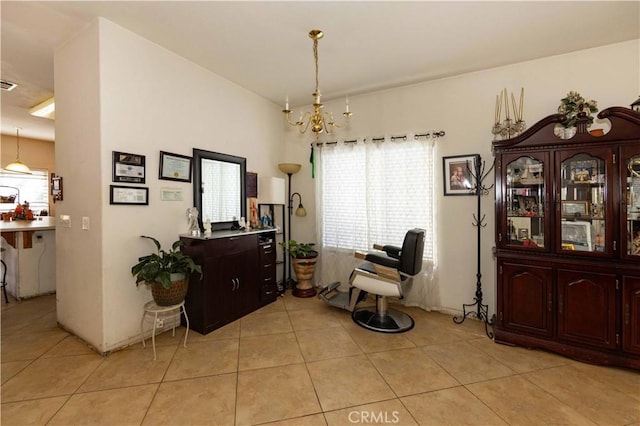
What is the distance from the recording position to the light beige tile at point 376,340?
8.52 ft

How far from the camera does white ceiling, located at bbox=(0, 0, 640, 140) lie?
221 cm

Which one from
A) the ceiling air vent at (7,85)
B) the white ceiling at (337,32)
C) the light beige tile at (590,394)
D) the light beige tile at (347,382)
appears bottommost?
the light beige tile at (590,394)

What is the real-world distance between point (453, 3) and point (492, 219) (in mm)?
2181

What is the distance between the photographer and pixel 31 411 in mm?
1768

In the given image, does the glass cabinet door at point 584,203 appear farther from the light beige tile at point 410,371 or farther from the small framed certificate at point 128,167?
the small framed certificate at point 128,167

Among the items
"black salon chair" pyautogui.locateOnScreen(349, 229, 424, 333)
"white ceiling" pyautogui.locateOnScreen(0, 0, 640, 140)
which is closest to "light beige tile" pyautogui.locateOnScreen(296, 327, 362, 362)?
"black salon chair" pyautogui.locateOnScreen(349, 229, 424, 333)

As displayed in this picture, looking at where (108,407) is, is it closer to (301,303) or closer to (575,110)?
(301,303)

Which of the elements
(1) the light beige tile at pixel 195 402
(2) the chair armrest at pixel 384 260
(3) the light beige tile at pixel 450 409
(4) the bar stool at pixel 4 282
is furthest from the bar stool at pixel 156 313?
(4) the bar stool at pixel 4 282

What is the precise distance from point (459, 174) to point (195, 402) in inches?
133

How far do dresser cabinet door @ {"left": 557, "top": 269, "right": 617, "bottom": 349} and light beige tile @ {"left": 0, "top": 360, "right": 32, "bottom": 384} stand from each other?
4516mm

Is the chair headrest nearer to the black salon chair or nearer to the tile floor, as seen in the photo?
the black salon chair

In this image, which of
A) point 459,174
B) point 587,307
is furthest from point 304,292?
point 587,307

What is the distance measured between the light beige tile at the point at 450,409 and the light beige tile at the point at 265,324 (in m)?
1.47

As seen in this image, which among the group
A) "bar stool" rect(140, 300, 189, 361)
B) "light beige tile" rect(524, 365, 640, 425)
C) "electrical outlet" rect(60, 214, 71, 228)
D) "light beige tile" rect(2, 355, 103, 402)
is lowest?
"light beige tile" rect(524, 365, 640, 425)
